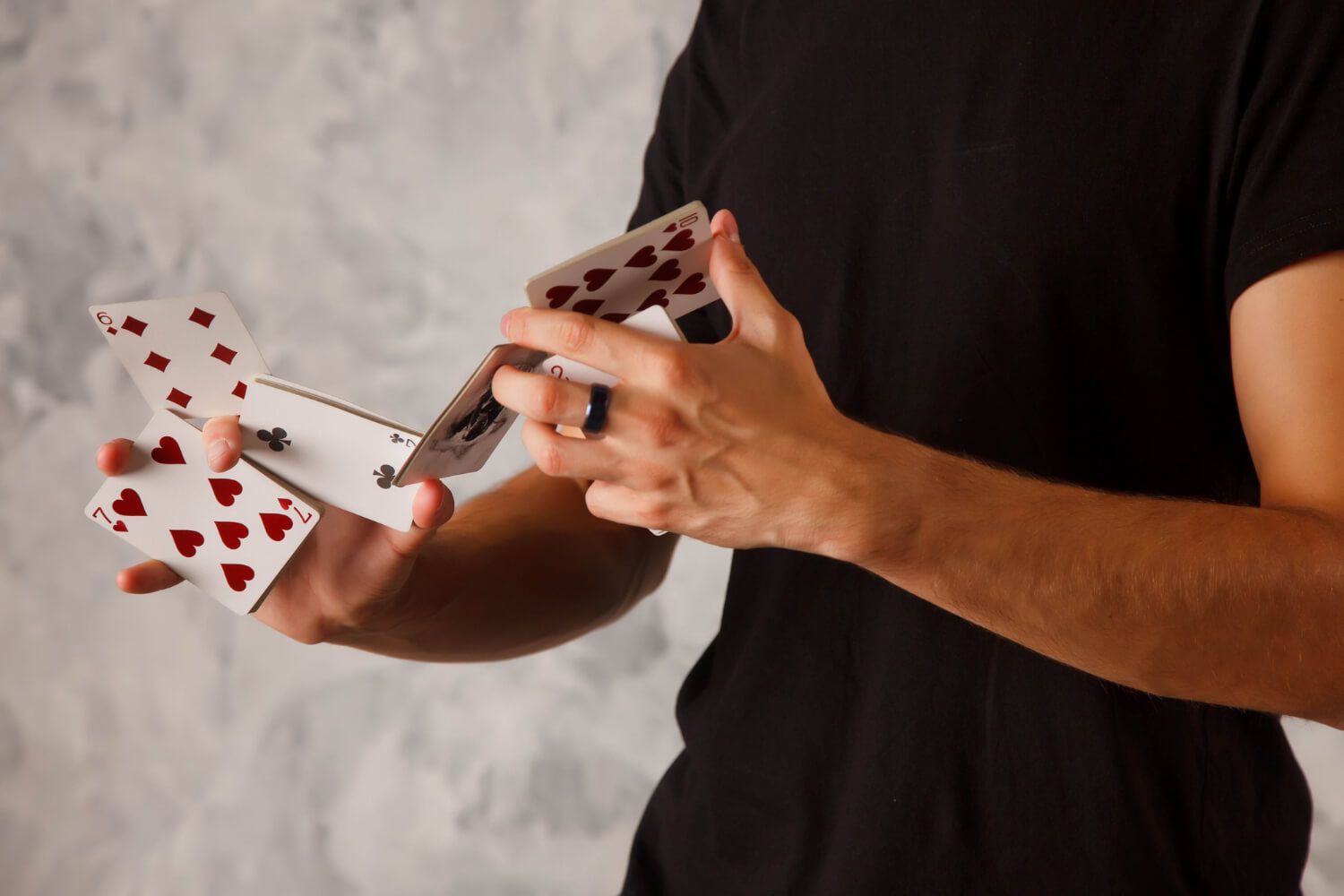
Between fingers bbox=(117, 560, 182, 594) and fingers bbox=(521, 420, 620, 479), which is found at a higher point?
fingers bbox=(521, 420, 620, 479)

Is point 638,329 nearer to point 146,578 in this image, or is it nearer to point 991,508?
point 991,508

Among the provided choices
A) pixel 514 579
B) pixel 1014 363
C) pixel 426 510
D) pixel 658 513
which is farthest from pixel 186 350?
pixel 1014 363

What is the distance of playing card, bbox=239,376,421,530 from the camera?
1.18m

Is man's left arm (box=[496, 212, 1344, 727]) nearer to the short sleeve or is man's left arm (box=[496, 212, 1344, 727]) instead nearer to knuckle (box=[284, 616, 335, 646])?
the short sleeve

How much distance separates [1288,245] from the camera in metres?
1.06

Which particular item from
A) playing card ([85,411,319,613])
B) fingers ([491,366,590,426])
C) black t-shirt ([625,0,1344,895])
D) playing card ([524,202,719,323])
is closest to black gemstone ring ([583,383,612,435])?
fingers ([491,366,590,426])

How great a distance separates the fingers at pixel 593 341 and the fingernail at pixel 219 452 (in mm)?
455

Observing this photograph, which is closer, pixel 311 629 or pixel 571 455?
pixel 571 455

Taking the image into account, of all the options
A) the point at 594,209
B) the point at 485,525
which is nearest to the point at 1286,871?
the point at 485,525

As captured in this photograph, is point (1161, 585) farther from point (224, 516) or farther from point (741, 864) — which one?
point (224, 516)

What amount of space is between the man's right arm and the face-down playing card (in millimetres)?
84

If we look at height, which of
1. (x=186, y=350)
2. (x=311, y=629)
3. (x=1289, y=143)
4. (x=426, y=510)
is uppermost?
(x=186, y=350)

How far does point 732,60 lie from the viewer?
66.6 inches

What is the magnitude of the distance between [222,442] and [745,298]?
0.62m
